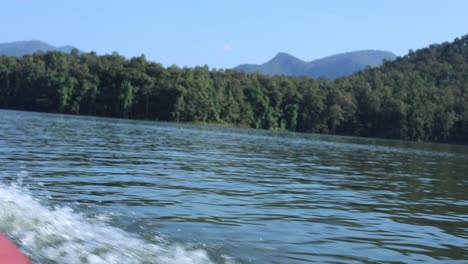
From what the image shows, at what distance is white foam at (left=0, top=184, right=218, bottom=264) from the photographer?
7418 millimetres

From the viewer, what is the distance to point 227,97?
150500 millimetres

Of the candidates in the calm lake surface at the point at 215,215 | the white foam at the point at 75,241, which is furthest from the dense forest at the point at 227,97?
the white foam at the point at 75,241

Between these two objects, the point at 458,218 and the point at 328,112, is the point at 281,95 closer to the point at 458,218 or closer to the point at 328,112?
the point at 328,112

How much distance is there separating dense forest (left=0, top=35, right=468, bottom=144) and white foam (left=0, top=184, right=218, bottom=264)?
12550cm

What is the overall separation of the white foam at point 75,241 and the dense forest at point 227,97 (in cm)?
12550

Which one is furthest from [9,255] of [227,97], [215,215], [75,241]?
[227,97]

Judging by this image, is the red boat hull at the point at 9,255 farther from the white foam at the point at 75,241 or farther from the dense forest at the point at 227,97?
the dense forest at the point at 227,97

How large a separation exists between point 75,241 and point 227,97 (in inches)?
5624

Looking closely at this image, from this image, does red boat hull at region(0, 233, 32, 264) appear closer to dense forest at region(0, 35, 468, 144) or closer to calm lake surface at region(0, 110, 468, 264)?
calm lake surface at region(0, 110, 468, 264)

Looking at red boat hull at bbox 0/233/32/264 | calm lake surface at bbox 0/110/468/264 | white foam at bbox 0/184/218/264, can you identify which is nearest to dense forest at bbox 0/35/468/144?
calm lake surface at bbox 0/110/468/264

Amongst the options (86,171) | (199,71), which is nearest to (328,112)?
(199,71)

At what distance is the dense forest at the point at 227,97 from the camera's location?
Answer: 136000 mm

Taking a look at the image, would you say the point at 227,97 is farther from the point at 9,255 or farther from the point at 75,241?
the point at 9,255

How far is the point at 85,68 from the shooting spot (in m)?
140
